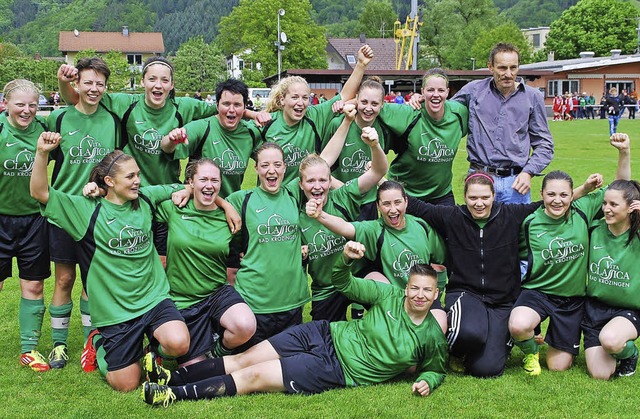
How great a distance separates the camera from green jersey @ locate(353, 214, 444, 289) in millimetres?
5453

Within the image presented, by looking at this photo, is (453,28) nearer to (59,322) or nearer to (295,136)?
(295,136)

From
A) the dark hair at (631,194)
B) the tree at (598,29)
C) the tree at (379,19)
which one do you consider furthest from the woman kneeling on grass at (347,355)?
the tree at (379,19)

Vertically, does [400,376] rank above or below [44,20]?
below

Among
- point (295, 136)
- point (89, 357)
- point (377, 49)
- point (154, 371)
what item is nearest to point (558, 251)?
point (295, 136)

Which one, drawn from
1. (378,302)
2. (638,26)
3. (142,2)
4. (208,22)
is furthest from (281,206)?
(142,2)

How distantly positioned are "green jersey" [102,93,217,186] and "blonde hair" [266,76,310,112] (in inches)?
31.8

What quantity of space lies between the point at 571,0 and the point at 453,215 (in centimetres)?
16753

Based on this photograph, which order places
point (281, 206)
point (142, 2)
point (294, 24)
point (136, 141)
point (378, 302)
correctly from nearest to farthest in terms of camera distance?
point (378, 302)
point (281, 206)
point (136, 141)
point (294, 24)
point (142, 2)

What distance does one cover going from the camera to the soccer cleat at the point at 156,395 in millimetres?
4660

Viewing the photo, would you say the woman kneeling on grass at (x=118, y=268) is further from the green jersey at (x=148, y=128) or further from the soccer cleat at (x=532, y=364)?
the soccer cleat at (x=532, y=364)

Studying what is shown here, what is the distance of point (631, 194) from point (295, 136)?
9.09 feet

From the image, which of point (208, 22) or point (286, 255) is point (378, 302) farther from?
point (208, 22)

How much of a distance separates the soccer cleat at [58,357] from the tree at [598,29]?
263ft

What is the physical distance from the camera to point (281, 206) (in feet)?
17.9
